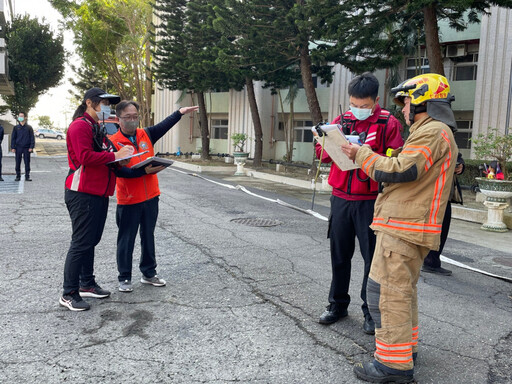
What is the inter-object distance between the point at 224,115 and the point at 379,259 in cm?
3053

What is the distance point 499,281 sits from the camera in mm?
5410

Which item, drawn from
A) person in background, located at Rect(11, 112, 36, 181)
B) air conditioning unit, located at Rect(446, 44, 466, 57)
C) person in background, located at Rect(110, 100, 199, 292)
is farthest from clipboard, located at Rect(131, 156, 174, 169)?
air conditioning unit, located at Rect(446, 44, 466, 57)

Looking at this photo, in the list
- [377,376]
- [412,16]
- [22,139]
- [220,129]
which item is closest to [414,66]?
[412,16]

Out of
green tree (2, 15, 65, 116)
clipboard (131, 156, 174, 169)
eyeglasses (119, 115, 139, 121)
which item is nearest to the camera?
clipboard (131, 156, 174, 169)

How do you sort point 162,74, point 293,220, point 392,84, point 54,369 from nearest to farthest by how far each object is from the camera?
point 54,369 → point 293,220 → point 392,84 → point 162,74

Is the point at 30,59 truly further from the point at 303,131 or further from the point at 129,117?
the point at 129,117

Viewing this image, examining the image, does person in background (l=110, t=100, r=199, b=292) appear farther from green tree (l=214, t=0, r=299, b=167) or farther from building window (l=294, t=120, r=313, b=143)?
building window (l=294, t=120, r=313, b=143)

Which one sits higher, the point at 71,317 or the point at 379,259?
the point at 379,259

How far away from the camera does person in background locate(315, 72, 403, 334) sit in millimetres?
3490

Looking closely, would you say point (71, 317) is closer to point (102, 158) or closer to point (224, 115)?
point (102, 158)

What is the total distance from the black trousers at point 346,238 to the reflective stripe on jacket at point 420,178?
621 mm

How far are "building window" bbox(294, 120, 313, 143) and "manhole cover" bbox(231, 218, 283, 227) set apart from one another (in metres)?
18.1

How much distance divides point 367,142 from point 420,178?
0.77 m

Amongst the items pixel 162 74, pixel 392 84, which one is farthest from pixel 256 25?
pixel 162 74
